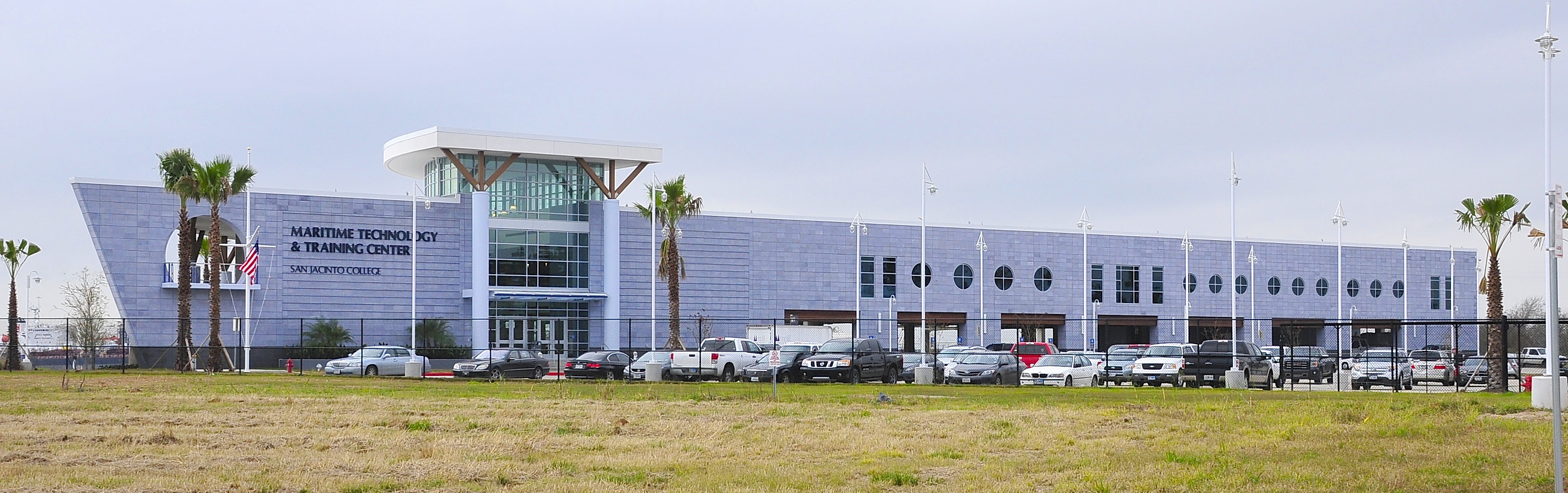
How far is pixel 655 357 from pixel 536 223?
24.6m

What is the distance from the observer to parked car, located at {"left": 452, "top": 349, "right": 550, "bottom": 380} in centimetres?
4291

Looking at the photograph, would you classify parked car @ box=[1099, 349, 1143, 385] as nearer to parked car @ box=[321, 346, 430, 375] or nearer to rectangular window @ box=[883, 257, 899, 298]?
parked car @ box=[321, 346, 430, 375]

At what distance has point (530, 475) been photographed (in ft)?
47.3

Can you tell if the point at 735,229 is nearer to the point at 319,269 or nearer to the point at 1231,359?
the point at 319,269

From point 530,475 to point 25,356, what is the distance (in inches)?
1719

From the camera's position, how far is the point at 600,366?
42.5m

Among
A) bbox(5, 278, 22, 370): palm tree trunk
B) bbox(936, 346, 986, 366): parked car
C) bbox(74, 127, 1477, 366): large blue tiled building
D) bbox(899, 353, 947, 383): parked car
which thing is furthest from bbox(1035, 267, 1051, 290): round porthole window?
bbox(5, 278, 22, 370): palm tree trunk

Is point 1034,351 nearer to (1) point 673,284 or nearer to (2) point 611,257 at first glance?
(1) point 673,284

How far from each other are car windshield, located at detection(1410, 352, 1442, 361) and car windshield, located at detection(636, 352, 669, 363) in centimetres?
2271

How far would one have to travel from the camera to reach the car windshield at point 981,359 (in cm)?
4034

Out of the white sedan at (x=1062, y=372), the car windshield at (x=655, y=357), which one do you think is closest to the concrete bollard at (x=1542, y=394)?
the white sedan at (x=1062, y=372)

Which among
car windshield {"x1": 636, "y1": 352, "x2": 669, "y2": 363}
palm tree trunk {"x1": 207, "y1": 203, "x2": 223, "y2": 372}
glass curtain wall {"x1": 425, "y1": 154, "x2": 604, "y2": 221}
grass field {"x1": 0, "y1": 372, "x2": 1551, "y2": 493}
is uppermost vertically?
glass curtain wall {"x1": 425, "y1": 154, "x2": 604, "y2": 221}

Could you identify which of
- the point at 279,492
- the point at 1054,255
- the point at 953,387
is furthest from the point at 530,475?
the point at 1054,255

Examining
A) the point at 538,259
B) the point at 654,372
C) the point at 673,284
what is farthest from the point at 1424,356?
the point at 538,259
